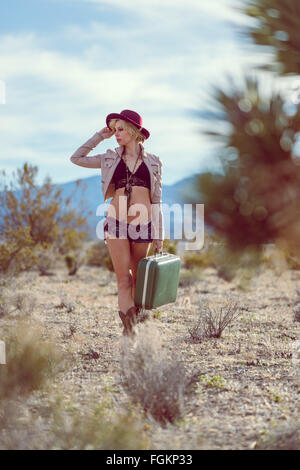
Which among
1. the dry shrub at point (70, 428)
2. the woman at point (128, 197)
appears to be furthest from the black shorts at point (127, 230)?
the dry shrub at point (70, 428)

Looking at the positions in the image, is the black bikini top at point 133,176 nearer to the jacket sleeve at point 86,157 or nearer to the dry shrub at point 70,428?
the jacket sleeve at point 86,157

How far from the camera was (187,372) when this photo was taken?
185 inches

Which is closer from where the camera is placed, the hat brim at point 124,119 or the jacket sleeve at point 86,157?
the hat brim at point 124,119

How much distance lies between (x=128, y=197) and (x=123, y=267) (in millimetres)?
621

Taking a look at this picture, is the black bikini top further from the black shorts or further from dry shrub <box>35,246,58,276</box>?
dry shrub <box>35,246,58,276</box>

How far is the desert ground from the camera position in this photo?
10.9 feet

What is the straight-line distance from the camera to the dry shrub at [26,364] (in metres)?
4.13

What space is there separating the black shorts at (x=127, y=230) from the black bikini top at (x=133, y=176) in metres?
0.33

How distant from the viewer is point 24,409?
3.80 m

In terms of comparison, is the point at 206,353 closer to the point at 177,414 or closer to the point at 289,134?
the point at 177,414

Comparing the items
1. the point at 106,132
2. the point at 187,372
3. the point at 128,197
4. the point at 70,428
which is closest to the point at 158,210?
the point at 128,197

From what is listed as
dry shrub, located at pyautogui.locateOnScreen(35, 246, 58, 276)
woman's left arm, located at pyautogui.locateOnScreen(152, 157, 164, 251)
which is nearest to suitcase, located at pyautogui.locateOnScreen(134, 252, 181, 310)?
woman's left arm, located at pyautogui.locateOnScreen(152, 157, 164, 251)

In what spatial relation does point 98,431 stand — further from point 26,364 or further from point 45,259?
point 45,259
